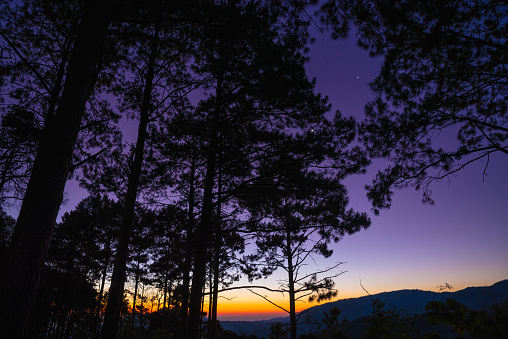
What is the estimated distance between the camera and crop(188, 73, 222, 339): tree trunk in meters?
6.12

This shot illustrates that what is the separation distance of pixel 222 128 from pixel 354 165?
3.76 meters

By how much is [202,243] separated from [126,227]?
1.91 metres

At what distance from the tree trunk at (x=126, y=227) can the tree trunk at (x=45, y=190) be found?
77.8 inches

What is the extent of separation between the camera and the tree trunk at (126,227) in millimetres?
5384

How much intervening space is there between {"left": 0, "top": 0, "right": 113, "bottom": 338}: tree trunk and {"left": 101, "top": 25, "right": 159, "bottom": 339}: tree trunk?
198cm

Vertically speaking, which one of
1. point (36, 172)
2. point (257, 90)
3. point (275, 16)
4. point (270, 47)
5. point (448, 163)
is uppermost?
point (275, 16)

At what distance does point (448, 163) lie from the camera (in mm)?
6055

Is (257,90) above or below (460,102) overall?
above

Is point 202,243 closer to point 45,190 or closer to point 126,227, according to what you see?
point 126,227

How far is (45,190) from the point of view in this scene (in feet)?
10.3

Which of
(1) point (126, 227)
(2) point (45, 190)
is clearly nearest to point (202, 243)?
(1) point (126, 227)

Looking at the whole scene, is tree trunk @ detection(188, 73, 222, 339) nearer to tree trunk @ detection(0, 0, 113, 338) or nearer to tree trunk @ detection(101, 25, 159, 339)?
tree trunk @ detection(101, 25, 159, 339)

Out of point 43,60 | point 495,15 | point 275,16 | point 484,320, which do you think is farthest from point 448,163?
point 43,60

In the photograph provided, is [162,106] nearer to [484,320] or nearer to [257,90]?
[257,90]
